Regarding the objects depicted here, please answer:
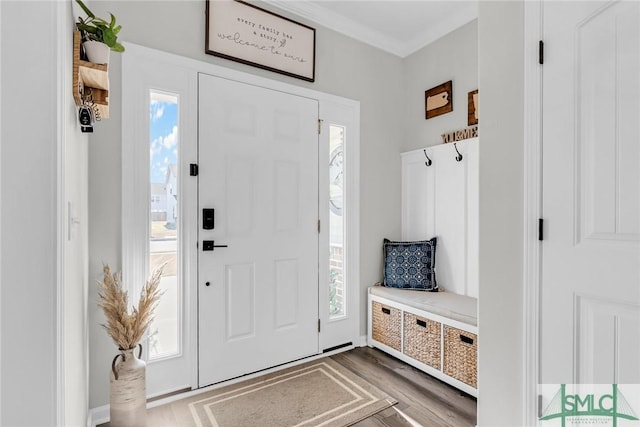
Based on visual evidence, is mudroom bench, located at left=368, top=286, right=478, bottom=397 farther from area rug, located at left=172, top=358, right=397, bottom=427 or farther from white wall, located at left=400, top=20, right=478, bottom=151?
white wall, located at left=400, top=20, right=478, bottom=151

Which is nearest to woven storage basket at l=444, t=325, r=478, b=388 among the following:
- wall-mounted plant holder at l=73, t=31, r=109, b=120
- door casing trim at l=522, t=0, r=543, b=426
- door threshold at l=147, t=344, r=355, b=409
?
door casing trim at l=522, t=0, r=543, b=426

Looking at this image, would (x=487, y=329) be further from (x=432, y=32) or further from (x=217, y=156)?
(x=432, y=32)

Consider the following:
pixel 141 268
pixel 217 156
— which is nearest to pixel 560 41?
pixel 217 156

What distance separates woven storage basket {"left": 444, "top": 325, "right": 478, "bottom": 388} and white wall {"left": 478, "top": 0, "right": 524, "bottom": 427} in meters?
0.61

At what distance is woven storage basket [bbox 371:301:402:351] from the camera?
2641 millimetres

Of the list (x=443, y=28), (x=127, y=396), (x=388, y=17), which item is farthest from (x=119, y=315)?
(x=443, y=28)

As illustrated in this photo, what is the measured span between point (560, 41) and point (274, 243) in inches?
76.5

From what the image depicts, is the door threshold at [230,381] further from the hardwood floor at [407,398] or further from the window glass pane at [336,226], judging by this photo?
the window glass pane at [336,226]

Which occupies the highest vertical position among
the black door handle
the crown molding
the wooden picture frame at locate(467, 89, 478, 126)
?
the crown molding

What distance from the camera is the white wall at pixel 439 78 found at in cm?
265

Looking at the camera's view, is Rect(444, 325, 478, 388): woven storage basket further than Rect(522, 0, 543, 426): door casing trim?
Yes

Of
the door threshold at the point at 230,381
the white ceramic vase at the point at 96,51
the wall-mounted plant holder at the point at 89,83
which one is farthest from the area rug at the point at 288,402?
the white ceramic vase at the point at 96,51

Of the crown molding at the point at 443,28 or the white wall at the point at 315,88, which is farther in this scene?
the crown molding at the point at 443,28

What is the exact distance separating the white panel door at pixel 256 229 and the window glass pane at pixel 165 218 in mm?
154
